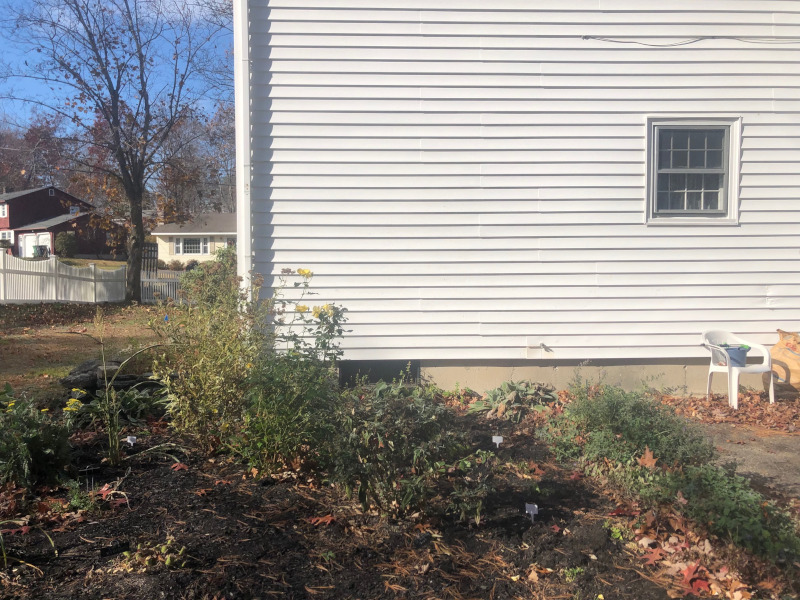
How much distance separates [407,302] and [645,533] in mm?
3691

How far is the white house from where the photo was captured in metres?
6.55

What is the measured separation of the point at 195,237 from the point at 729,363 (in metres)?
41.3

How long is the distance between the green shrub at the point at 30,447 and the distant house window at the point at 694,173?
18.6ft

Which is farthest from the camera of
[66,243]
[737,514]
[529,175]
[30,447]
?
[66,243]

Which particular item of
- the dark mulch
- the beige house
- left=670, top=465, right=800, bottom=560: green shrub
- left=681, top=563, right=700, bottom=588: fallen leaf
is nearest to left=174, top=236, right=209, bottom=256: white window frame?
the beige house

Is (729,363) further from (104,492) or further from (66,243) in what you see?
(66,243)

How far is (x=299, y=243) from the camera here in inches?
260

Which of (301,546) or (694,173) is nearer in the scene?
(301,546)

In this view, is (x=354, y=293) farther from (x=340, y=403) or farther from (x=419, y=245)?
(x=340, y=403)

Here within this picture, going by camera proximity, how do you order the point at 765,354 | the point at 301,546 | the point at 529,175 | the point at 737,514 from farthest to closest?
the point at 529,175 < the point at 765,354 < the point at 301,546 < the point at 737,514

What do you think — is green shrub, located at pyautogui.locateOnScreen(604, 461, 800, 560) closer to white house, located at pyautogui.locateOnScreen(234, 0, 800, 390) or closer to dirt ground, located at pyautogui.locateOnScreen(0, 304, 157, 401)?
white house, located at pyautogui.locateOnScreen(234, 0, 800, 390)

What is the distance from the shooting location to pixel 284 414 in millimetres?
3990

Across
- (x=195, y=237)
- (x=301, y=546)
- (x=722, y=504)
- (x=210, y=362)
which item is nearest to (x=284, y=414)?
(x=210, y=362)

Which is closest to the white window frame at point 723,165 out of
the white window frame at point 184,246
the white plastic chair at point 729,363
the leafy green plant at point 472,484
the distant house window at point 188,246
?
the white plastic chair at point 729,363
